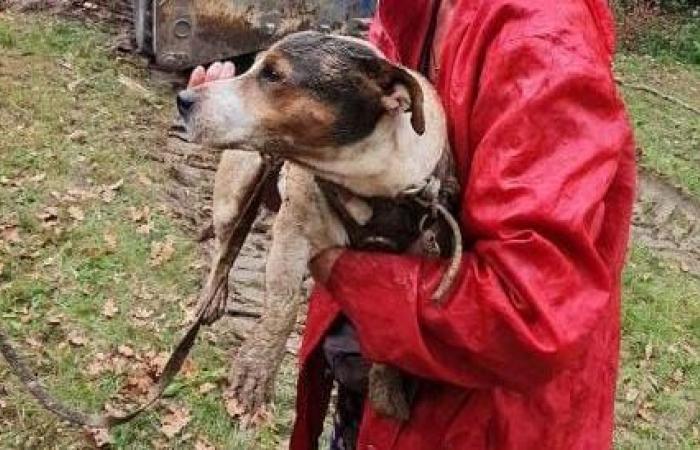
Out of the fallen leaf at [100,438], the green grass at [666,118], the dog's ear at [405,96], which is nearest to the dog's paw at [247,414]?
the fallen leaf at [100,438]

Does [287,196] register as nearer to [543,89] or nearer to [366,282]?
[366,282]

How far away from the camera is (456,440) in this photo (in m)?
2.14

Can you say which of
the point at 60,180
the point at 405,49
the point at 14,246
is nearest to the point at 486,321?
the point at 405,49

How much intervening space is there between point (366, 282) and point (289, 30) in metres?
5.66

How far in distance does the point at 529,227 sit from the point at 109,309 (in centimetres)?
339

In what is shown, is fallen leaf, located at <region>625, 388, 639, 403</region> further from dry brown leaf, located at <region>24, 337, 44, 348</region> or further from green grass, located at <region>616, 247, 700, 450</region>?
dry brown leaf, located at <region>24, 337, 44, 348</region>

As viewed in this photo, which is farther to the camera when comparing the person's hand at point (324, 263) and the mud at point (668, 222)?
the mud at point (668, 222)

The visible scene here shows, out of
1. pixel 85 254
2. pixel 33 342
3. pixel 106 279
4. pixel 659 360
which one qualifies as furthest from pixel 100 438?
pixel 659 360

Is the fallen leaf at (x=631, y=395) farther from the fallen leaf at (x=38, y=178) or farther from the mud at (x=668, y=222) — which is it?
the fallen leaf at (x=38, y=178)

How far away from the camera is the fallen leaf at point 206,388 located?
4.45 metres

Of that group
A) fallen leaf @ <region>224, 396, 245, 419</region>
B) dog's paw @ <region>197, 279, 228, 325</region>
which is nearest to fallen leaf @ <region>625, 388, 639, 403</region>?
fallen leaf @ <region>224, 396, 245, 419</region>

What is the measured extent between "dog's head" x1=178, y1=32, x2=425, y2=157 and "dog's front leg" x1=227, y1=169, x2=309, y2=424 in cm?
19

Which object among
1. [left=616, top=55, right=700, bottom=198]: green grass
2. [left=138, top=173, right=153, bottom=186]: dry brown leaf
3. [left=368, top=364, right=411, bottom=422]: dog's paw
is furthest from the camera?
[left=616, top=55, right=700, bottom=198]: green grass

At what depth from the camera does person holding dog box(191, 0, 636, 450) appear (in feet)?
5.86
